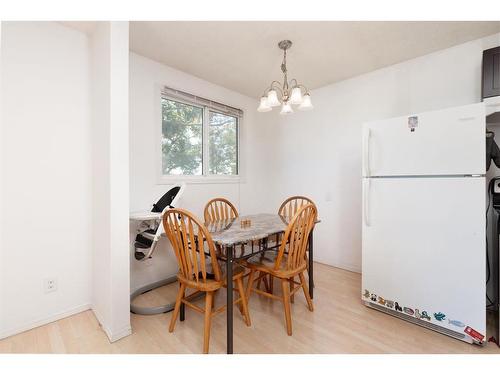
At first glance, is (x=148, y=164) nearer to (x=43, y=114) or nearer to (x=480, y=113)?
(x=43, y=114)

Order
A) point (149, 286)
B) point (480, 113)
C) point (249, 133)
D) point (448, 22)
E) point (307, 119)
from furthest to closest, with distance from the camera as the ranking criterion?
point (249, 133), point (307, 119), point (149, 286), point (448, 22), point (480, 113)

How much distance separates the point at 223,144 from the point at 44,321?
252 cm

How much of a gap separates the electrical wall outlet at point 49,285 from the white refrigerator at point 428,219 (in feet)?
8.44

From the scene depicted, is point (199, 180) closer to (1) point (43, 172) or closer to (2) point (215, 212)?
(2) point (215, 212)

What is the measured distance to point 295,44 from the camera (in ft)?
6.96

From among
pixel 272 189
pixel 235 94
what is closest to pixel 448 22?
pixel 235 94

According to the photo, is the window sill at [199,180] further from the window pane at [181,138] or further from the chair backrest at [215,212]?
the chair backrest at [215,212]

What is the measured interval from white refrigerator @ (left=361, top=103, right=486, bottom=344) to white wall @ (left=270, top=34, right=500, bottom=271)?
0.86 m

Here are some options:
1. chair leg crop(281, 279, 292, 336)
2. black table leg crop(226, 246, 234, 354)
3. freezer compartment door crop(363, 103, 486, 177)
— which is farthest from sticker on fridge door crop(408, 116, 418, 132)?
black table leg crop(226, 246, 234, 354)

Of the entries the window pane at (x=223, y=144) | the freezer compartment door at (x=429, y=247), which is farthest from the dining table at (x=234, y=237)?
the window pane at (x=223, y=144)

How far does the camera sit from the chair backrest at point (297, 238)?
5.27 ft

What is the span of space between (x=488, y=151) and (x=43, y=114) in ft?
11.5

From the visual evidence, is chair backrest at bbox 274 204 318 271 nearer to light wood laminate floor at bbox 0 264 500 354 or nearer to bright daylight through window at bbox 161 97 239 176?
light wood laminate floor at bbox 0 264 500 354
